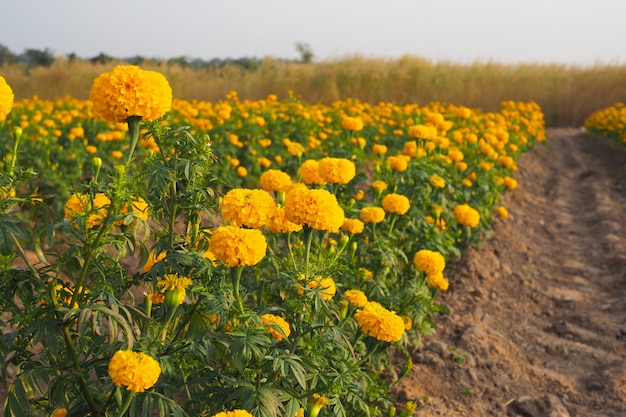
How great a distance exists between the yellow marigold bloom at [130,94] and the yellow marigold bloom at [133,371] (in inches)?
27.6

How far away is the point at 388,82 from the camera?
1816 cm

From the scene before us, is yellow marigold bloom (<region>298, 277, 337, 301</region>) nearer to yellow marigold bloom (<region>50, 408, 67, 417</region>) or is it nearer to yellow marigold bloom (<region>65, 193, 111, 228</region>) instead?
yellow marigold bloom (<region>65, 193, 111, 228</region>)

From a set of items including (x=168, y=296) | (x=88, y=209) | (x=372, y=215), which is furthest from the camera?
(x=372, y=215)

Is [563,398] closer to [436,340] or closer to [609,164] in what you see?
[436,340]

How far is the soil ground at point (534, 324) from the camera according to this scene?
147 inches

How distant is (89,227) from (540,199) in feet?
27.1

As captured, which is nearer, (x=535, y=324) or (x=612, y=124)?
(x=535, y=324)

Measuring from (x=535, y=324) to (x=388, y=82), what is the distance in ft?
45.6

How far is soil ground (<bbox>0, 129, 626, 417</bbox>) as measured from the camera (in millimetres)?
3738

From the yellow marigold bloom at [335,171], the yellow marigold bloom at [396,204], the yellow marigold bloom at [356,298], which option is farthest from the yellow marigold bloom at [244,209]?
Answer: the yellow marigold bloom at [396,204]

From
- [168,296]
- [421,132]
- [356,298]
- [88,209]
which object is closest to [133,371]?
[168,296]

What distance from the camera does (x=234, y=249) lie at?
187 centimetres

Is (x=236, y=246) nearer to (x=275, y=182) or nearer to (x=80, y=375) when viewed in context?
(x=80, y=375)

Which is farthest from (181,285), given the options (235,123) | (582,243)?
(582,243)
